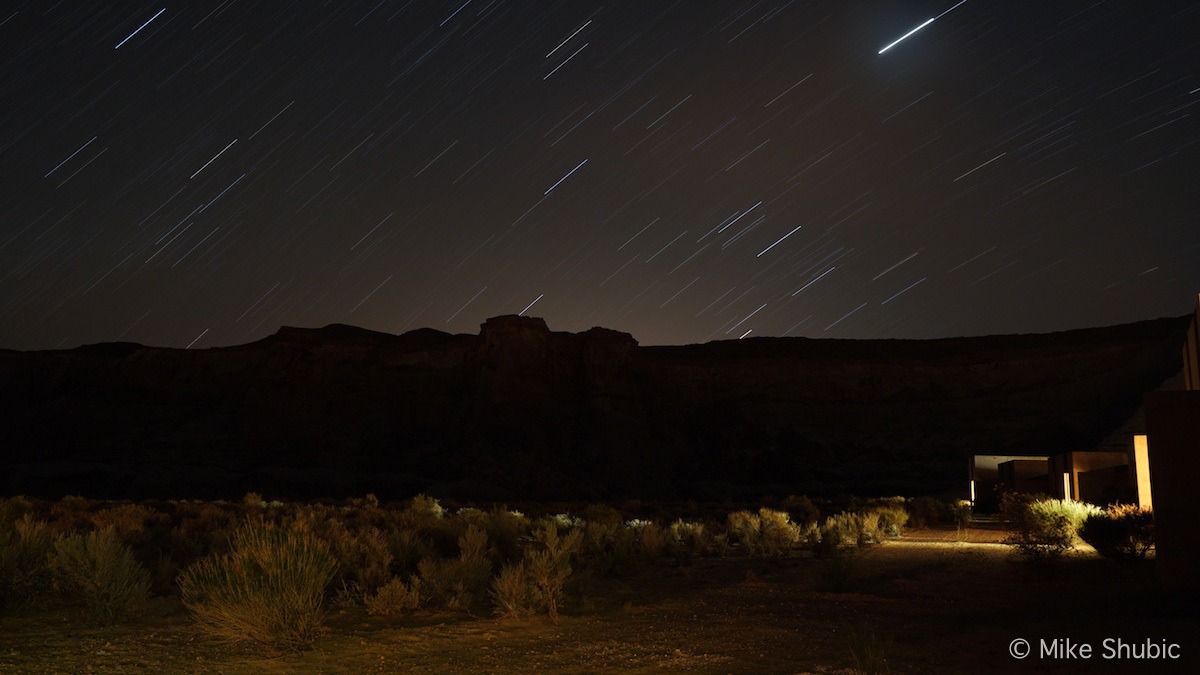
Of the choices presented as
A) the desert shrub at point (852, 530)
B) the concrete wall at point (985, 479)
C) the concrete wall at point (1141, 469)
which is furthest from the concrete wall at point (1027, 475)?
the desert shrub at point (852, 530)

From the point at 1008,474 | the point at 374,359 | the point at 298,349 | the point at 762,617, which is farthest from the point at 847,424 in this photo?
the point at 762,617

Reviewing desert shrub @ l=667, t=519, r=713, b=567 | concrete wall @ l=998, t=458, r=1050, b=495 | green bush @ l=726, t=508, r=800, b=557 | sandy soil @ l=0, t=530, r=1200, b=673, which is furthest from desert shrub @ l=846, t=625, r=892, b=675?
concrete wall @ l=998, t=458, r=1050, b=495

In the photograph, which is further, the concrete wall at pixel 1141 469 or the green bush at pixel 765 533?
the concrete wall at pixel 1141 469

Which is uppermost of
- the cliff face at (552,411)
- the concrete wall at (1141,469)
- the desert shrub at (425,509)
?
the cliff face at (552,411)

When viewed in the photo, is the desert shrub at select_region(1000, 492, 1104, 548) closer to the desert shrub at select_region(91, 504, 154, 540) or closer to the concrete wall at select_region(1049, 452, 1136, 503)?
the concrete wall at select_region(1049, 452, 1136, 503)

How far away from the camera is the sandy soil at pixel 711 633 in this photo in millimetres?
7590

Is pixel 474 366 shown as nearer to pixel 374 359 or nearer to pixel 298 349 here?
pixel 374 359

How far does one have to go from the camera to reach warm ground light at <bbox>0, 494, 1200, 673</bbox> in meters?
7.66

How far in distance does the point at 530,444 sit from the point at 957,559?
4610cm

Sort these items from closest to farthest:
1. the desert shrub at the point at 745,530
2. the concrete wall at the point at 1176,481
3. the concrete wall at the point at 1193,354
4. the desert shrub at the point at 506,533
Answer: the concrete wall at the point at 1176,481, the concrete wall at the point at 1193,354, the desert shrub at the point at 506,533, the desert shrub at the point at 745,530

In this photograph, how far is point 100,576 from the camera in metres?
9.87

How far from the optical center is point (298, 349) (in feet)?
235

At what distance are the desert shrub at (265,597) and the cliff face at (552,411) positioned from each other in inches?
1675

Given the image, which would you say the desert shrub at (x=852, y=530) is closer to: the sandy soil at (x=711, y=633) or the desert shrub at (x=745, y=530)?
the desert shrub at (x=745, y=530)
